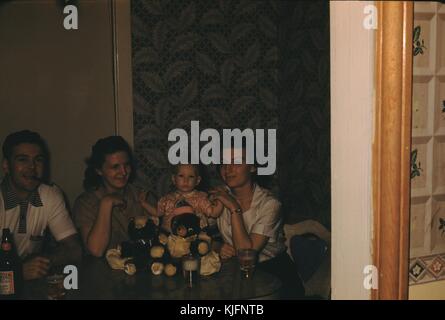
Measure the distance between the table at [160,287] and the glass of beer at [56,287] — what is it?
0.02 metres

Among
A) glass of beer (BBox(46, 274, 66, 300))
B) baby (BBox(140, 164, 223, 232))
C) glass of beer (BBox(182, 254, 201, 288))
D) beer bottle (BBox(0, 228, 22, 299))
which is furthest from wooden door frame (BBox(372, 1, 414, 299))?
baby (BBox(140, 164, 223, 232))

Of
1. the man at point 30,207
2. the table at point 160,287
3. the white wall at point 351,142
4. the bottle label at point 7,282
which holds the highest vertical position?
the white wall at point 351,142

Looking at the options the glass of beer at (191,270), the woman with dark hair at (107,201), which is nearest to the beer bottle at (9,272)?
the woman with dark hair at (107,201)

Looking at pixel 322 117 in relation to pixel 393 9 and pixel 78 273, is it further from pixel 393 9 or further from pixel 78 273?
pixel 393 9

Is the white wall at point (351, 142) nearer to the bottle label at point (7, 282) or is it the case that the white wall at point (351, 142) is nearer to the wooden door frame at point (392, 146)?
the wooden door frame at point (392, 146)

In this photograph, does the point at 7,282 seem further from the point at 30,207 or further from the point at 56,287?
the point at 30,207

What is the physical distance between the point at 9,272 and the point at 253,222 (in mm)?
1025

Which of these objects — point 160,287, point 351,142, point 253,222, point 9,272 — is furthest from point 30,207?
point 351,142

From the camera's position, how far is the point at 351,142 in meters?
0.74

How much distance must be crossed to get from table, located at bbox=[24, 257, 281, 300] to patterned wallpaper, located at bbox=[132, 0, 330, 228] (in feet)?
4.39

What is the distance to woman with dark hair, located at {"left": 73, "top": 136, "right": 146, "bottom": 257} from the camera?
6.33ft

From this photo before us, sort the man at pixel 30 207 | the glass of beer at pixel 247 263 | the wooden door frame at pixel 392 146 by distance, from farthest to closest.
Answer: the man at pixel 30 207
the glass of beer at pixel 247 263
the wooden door frame at pixel 392 146

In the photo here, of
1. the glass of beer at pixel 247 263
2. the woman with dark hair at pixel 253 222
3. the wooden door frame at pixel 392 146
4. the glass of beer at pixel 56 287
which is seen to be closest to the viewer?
the wooden door frame at pixel 392 146

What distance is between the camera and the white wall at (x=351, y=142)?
71 centimetres
